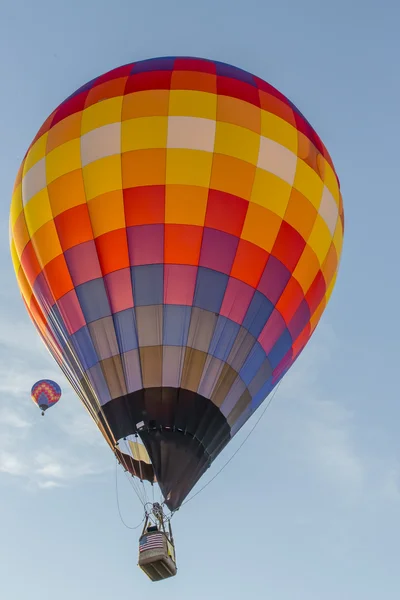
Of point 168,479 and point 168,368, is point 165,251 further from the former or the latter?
point 168,479

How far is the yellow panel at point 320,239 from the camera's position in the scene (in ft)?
39.3

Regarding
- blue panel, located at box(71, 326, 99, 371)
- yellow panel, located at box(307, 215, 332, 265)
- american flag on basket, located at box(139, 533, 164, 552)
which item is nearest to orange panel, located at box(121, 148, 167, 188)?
blue panel, located at box(71, 326, 99, 371)

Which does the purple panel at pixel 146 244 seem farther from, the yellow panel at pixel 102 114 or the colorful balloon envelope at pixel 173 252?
the yellow panel at pixel 102 114

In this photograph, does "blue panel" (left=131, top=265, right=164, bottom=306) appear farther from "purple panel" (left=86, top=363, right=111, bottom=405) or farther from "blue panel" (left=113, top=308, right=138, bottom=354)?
"purple panel" (left=86, top=363, right=111, bottom=405)

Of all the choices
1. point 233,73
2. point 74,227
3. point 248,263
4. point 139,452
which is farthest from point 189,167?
Answer: point 139,452

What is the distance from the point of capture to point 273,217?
452 inches

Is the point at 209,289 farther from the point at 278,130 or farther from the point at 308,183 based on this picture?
the point at 278,130

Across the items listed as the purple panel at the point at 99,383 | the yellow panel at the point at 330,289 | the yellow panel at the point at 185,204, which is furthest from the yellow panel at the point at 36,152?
the yellow panel at the point at 330,289

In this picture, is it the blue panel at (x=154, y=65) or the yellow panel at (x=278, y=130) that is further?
the blue panel at (x=154, y=65)

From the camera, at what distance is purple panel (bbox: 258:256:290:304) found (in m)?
11.4

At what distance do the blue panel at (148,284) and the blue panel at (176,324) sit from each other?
0.64 ft

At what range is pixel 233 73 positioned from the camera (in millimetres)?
12438

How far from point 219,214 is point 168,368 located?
213cm

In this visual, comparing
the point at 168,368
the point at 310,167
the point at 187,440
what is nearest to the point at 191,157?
the point at 310,167
